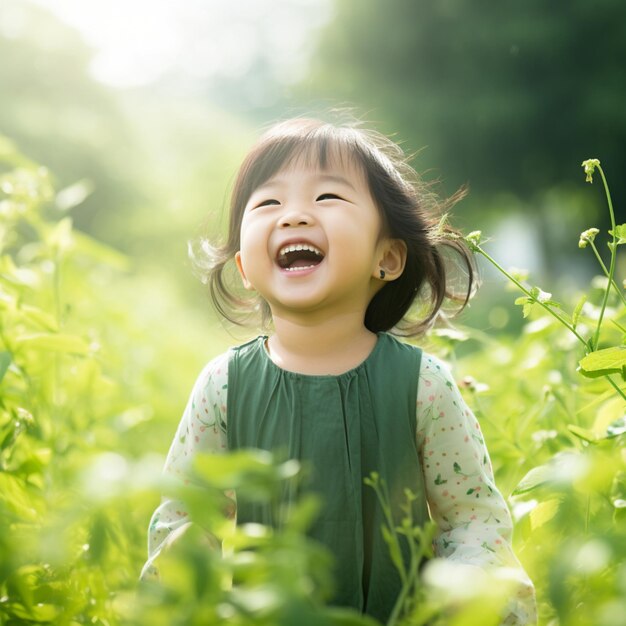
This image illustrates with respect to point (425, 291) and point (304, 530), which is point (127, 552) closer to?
point (304, 530)

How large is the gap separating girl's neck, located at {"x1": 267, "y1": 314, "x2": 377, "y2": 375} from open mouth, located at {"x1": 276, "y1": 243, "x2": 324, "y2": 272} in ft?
0.29

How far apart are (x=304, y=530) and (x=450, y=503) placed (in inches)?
9.4

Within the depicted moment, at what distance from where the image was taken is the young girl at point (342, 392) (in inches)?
53.6

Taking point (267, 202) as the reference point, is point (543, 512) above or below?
below

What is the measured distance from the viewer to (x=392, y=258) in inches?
62.6

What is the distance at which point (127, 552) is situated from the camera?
56.8 inches

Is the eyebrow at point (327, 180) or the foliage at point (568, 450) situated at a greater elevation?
the eyebrow at point (327, 180)

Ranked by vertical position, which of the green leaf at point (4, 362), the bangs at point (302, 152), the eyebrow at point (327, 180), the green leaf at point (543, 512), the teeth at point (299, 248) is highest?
the bangs at point (302, 152)

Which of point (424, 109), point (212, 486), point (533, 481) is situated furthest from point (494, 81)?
point (212, 486)

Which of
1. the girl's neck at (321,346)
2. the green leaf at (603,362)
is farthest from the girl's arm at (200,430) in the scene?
the green leaf at (603,362)

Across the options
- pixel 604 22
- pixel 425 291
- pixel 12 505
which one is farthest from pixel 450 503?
pixel 604 22

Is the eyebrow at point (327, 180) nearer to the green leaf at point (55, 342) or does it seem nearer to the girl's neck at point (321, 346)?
the girl's neck at point (321, 346)

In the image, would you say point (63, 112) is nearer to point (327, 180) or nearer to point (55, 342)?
point (55, 342)

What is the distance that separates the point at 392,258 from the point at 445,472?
1.30 ft
